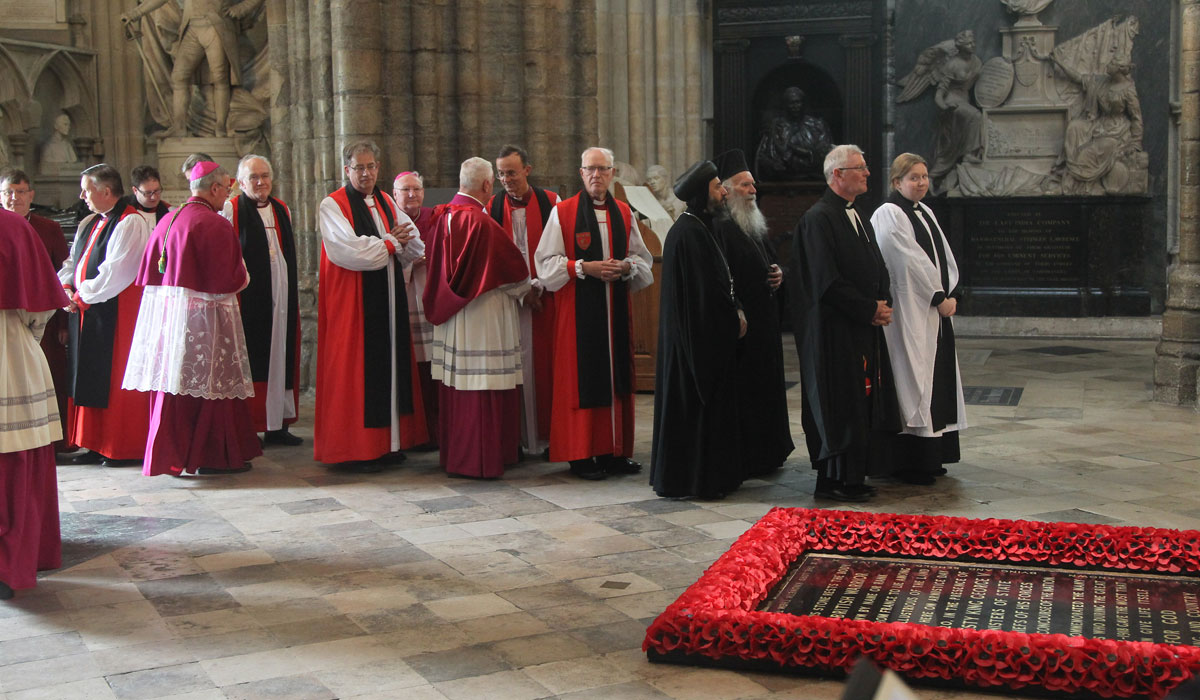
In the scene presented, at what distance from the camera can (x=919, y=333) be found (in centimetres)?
653

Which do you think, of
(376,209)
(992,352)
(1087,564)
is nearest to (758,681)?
(1087,564)

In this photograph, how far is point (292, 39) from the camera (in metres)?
10.4

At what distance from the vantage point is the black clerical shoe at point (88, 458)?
7.57 m

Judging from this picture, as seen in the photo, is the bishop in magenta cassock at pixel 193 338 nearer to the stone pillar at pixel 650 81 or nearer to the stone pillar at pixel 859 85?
the stone pillar at pixel 650 81

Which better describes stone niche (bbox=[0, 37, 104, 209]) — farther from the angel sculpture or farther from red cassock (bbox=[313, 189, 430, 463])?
the angel sculpture

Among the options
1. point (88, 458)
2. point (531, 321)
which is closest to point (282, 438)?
point (88, 458)

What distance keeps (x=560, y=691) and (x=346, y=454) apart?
3632mm

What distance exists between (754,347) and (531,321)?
1.43 m

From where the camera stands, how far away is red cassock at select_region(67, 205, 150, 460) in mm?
7328

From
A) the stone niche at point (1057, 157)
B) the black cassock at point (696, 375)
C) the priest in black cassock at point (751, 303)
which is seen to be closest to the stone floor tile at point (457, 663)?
the black cassock at point (696, 375)

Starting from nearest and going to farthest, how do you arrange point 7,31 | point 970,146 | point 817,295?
point 817,295, point 7,31, point 970,146

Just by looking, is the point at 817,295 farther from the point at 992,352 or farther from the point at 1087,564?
the point at 992,352

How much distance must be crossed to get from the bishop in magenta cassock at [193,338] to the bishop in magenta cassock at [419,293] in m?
1.00

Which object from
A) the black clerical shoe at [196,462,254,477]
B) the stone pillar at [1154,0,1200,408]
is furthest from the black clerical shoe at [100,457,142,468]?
the stone pillar at [1154,0,1200,408]
